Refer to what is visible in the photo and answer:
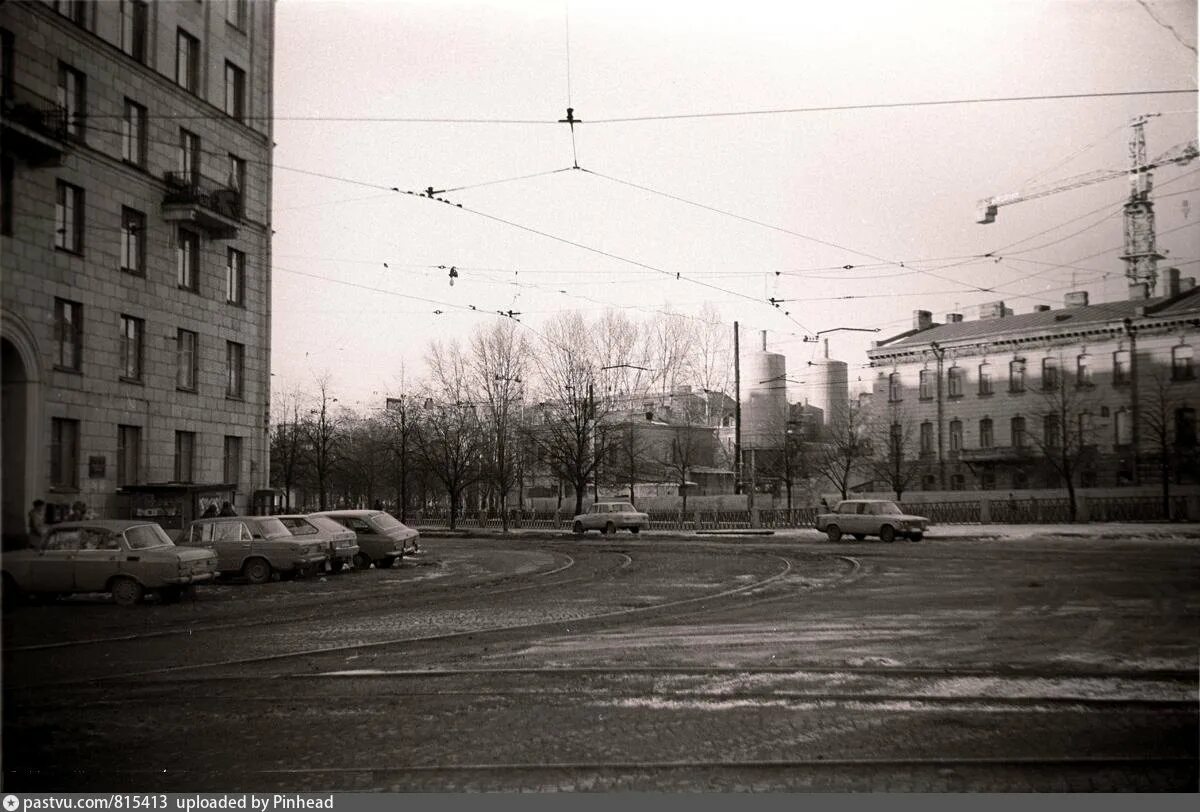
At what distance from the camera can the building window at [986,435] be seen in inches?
1661

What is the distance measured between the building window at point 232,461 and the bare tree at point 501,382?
23.4m

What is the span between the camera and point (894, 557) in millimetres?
23641

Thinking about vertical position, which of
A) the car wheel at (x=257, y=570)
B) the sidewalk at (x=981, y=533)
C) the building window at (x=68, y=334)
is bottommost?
the sidewalk at (x=981, y=533)

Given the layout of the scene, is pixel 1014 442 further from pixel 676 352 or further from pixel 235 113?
pixel 235 113

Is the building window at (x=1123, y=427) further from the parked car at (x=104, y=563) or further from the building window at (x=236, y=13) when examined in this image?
the building window at (x=236, y=13)

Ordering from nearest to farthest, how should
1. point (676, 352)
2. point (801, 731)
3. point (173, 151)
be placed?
point (801, 731)
point (173, 151)
point (676, 352)

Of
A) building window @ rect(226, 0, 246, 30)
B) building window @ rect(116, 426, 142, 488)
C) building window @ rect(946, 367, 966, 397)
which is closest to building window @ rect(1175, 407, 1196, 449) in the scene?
building window @ rect(946, 367, 966, 397)

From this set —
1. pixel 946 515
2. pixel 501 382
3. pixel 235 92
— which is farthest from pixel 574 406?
pixel 235 92

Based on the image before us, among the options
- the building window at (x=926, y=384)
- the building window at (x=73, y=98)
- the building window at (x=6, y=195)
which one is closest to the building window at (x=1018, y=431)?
the building window at (x=926, y=384)


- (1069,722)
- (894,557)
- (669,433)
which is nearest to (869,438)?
(669,433)

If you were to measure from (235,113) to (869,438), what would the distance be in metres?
45.0

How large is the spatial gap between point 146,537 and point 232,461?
666 centimetres

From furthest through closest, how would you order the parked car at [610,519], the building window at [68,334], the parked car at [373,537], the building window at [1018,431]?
1. the parked car at [610,519]
2. the building window at [1018,431]
3. the parked car at [373,537]
4. the building window at [68,334]

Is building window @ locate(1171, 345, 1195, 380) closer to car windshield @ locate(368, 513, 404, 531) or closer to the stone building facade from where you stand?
the stone building facade
